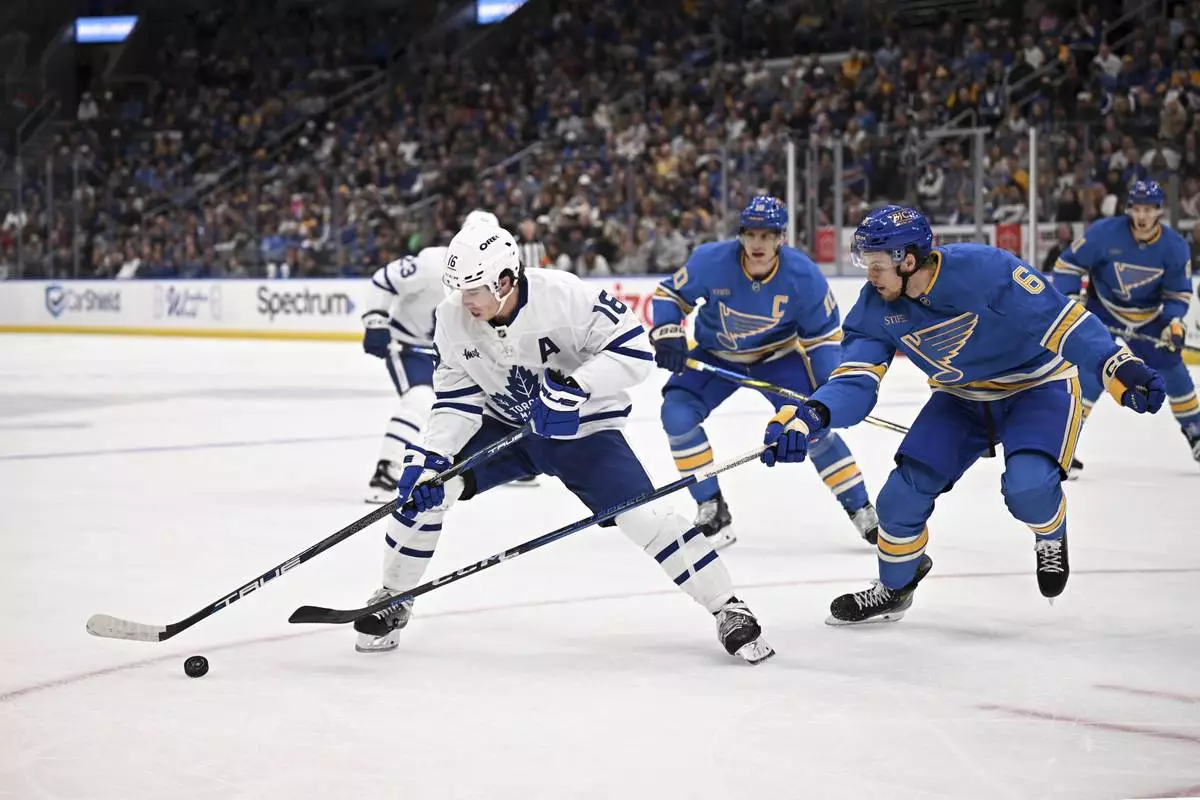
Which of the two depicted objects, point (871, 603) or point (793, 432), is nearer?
point (793, 432)

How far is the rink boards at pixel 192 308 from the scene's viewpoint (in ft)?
56.9

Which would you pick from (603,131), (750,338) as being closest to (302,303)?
(603,131)

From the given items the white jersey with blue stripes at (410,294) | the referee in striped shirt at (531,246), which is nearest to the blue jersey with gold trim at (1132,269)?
the white jersey with blue stripes at (410,294)

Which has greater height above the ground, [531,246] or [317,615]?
[531,246]

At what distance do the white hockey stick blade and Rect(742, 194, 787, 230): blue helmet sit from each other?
2.57 metres

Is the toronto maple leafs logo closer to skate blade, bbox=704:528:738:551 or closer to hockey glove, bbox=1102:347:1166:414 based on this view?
hockey glove, bbox=1102:347:1166:414

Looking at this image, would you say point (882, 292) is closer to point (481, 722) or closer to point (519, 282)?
point (519, 282)

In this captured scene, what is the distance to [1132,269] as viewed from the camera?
24.5ft

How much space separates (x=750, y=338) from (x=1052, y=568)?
1897 mm

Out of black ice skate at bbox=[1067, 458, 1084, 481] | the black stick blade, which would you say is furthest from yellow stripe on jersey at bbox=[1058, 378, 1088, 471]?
black ice skate at bbox=[1067, 458, 1084, 481]

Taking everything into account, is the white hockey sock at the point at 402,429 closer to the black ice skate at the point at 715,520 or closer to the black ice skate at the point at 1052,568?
the black ice skate at the point at 715,520

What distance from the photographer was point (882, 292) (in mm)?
3922

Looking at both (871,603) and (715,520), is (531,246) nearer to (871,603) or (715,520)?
(715,520)

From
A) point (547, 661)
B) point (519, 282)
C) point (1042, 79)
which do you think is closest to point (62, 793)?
point (547, 661)
